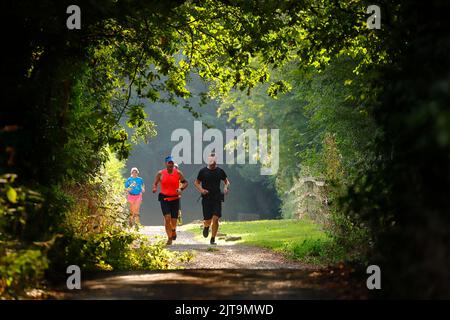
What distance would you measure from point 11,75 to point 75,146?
199 centimetres

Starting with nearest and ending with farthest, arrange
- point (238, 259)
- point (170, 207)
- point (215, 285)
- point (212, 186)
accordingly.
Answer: point (215, 285), point (238, 259), point (170, 207), point (212, 186)

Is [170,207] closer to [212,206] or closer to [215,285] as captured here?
[212,206]

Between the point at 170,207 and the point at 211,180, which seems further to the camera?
the point at 211,180

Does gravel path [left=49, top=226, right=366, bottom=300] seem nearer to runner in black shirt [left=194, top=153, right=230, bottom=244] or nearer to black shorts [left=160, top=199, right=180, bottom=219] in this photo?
black shorts [left=160, top=199, right=180, bottom=219]

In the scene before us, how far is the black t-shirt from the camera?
63.3ft

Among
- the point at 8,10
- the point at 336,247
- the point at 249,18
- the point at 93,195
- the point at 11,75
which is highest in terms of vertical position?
the point at 249,18

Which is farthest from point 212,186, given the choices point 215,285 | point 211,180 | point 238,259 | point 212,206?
point 215,285

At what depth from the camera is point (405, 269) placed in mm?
5664

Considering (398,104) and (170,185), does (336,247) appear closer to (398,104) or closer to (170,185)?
(170,185)

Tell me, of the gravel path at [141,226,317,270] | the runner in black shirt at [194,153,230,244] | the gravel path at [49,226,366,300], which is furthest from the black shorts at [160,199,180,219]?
the gravel path at [49,226,366,300]

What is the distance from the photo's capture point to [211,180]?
760 inches

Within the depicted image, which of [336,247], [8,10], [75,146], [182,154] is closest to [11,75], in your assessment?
[8,10]

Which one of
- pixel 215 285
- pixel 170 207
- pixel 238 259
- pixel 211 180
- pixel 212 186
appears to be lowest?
pixel 238 259

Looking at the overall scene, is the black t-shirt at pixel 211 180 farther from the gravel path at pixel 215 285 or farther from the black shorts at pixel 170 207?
the gravel path at pixel 215 285
